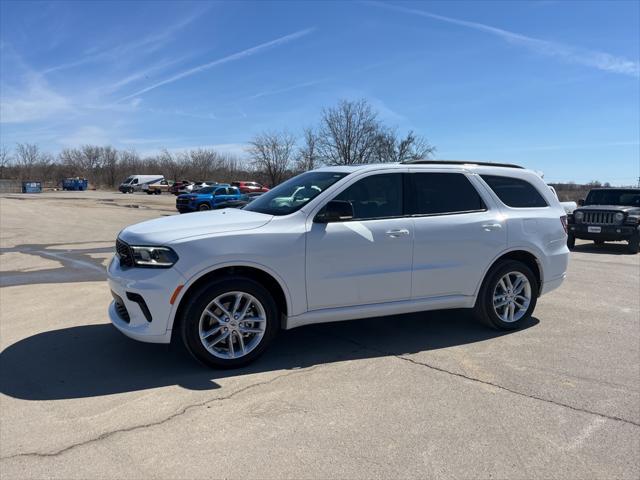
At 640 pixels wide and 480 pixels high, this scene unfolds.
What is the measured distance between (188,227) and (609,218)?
42.1ft

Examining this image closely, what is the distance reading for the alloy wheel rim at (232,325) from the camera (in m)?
4.21

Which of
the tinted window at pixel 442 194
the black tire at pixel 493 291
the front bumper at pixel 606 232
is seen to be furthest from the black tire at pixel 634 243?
the tinted window at pixel 442 194

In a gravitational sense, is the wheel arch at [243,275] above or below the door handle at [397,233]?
below

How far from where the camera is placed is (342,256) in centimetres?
456

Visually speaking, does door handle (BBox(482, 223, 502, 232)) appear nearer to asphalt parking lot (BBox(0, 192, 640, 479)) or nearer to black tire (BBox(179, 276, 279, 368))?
asphalt parking lot (BBox(0, 192, 640, 479))

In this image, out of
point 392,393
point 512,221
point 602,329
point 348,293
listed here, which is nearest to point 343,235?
point 348,293

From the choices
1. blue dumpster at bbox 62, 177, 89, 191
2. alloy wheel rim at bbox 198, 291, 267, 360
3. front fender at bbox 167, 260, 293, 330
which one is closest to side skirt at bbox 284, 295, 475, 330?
alloy wheel rim at bbox 198, 291, 267, 360

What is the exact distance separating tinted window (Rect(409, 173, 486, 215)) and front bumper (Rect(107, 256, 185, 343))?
2482 mm

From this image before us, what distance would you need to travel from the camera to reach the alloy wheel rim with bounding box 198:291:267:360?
4207 millimetres

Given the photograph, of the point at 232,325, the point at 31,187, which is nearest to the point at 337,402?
the point at 232,325

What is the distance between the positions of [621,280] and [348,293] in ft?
21.8

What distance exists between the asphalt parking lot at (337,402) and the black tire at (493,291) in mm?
146

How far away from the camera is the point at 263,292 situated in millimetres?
4312

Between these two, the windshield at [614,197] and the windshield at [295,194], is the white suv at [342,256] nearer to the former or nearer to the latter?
the windshield at [295,194]
